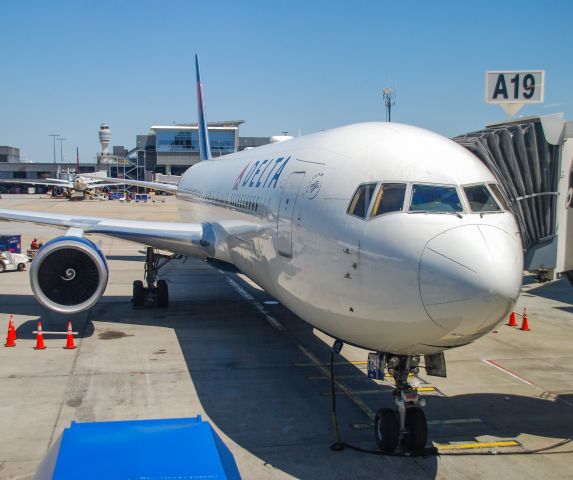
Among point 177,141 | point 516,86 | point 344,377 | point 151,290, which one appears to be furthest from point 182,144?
point 344,377

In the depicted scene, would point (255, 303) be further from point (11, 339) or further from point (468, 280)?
point (468, 280)

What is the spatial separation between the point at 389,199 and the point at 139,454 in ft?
15.0

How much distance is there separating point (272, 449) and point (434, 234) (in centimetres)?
367

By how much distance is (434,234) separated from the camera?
23.3 ft

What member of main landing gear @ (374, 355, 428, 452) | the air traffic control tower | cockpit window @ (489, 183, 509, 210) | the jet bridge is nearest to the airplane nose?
cockpit window @ (489, 183, 509, 210)

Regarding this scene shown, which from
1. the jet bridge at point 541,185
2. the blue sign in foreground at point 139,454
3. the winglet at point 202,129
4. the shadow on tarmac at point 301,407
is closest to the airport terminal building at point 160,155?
the winglet at point 202,129

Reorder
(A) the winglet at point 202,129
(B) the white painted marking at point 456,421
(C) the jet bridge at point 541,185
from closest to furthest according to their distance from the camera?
1. (B) the white painted marking at point 456,421
2. (C) the jet bridge at point 541,185
3. (A) the winglet at point 202,129

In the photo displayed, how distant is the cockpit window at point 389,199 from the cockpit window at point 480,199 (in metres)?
0.79

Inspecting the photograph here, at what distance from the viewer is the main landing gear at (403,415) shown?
832cm

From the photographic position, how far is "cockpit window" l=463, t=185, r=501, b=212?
761 centimetres

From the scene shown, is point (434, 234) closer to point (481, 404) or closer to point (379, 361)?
point (379, 361)

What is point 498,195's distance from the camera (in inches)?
317

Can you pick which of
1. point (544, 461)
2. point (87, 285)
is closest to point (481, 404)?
point (544, 461)

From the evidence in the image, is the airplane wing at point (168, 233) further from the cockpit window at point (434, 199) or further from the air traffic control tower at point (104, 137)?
the air traffic control tower at point (104, 137)
